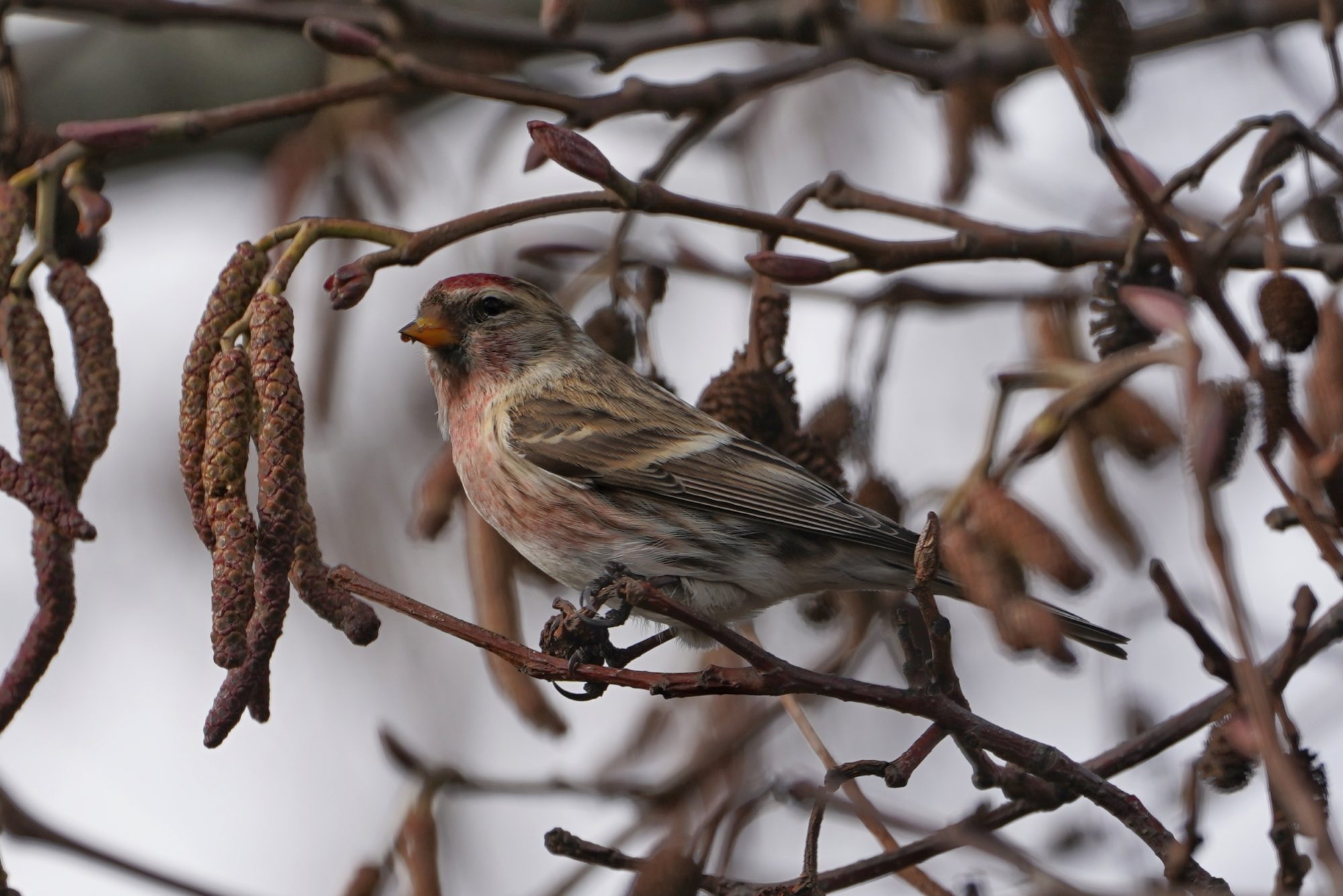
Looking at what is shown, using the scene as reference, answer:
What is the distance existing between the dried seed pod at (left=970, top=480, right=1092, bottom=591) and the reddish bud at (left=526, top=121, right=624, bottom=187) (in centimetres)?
84

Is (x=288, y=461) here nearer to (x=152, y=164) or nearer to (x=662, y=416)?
(x=662, y=416)

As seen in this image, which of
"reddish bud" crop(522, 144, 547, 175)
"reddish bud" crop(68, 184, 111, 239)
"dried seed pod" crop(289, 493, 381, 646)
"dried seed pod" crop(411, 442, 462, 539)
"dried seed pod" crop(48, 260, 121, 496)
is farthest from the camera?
"dried seed pod" crop(411, 442, 462, 539)

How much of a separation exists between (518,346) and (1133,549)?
5.36ft

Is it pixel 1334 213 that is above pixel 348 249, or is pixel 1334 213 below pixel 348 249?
above

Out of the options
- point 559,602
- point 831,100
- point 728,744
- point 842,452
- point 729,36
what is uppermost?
point 831,100

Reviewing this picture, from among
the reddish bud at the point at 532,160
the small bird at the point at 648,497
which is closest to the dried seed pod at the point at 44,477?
the reddish bud at the point at 532,160

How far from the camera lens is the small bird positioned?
336 cm

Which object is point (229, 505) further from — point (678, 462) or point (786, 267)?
point (678, 462)

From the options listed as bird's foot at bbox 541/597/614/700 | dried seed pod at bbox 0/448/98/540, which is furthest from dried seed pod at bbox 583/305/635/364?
dried seed pod at bbox 0/448/98/540

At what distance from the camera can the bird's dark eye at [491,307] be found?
3.88 meters

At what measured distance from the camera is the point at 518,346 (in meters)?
4.00

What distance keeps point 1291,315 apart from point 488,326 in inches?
81.0

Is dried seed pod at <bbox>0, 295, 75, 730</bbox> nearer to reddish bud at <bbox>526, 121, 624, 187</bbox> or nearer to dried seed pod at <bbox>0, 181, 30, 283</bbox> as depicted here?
dried seed pod at <bbox>0, 181, 30, 283</bbox>

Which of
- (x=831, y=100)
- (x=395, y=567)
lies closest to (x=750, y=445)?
(x=395, y=567)
